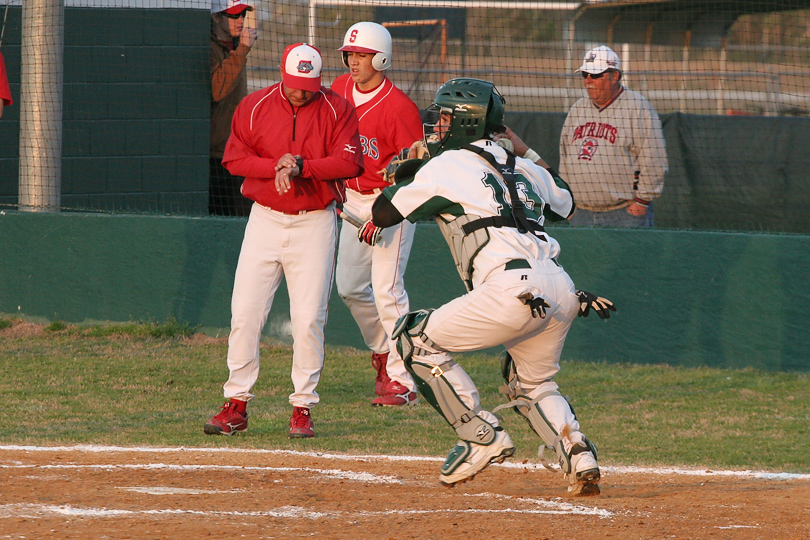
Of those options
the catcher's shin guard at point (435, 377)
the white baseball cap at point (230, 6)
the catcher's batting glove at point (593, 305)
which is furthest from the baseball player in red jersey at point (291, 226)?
the white baseball cap at point (230, 6)

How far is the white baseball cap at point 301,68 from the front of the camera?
548 centimetres

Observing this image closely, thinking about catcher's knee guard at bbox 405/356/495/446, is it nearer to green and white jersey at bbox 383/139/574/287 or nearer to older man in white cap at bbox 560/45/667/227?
green and white jersey at bbox 383/139/574/287

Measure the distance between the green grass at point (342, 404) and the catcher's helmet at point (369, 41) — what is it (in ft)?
6.96

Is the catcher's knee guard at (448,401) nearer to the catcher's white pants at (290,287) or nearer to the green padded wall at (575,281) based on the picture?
the catcher's white pants at (290,287)

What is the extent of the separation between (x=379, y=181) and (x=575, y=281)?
6.79ft

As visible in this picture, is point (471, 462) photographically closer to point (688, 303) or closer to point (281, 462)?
point (281, 462)

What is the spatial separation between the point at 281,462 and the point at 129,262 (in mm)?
4112

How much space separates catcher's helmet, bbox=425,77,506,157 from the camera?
447 cm

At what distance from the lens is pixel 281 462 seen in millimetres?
4996

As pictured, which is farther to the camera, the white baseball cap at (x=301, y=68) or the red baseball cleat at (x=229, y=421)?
the red baseball cleat at (x=229, y=421)

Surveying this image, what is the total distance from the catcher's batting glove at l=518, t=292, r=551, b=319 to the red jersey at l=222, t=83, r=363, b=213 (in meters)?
1.79

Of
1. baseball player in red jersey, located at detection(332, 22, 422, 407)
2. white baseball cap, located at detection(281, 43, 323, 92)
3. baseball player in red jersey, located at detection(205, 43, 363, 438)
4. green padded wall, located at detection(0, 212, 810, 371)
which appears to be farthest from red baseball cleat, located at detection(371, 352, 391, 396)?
white baseball cap, located at detection(281, 43, 323, 92)

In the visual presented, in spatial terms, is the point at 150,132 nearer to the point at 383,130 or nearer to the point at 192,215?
the point at 192,215

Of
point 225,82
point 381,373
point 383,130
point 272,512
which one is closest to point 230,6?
point 225,82
